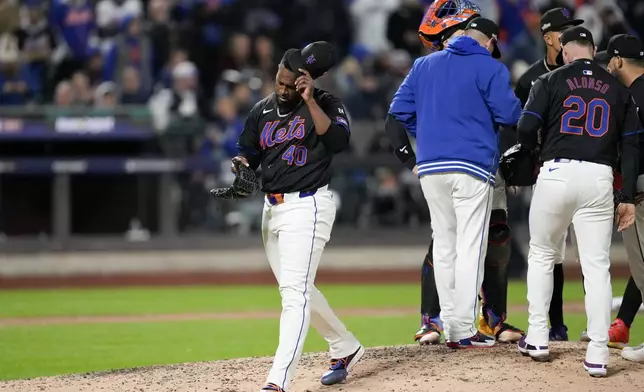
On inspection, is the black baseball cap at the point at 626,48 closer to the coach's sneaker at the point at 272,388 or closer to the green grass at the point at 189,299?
the coach's sneaker at the point at 272,388

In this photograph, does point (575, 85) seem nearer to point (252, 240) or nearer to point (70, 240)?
point (252, 240)

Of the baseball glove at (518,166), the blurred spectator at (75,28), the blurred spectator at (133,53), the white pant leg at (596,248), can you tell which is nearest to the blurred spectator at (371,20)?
the blurred spectator at (133,53)

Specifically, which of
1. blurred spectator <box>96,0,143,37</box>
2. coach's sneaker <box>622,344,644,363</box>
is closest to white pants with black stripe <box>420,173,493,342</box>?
coach's sneaker <box>622,344,644,363</box>

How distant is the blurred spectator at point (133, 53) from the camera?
15375 millimetres

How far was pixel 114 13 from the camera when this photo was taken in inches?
642

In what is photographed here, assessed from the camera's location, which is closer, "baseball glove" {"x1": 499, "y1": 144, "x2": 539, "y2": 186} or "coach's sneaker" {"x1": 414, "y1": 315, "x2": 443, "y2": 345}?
"baseball glove" {"x1": 499, "y1": 144, "x2": 539, "y2": 186}

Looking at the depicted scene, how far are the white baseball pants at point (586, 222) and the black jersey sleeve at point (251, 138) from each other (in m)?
1.68

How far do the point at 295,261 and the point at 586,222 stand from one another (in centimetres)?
171

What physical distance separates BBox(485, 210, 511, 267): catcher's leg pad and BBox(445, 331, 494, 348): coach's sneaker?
58 cm

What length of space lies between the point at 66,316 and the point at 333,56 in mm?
6175

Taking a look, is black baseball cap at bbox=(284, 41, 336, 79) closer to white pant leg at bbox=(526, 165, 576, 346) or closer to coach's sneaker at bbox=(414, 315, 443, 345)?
white pant leg at bbox=(526, 165, 576, 346)

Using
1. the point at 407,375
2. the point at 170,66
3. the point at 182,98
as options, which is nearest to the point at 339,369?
the point at 407,375

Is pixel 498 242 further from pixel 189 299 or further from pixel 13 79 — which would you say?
pixel 13 79

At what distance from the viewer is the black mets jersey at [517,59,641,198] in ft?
18.9
